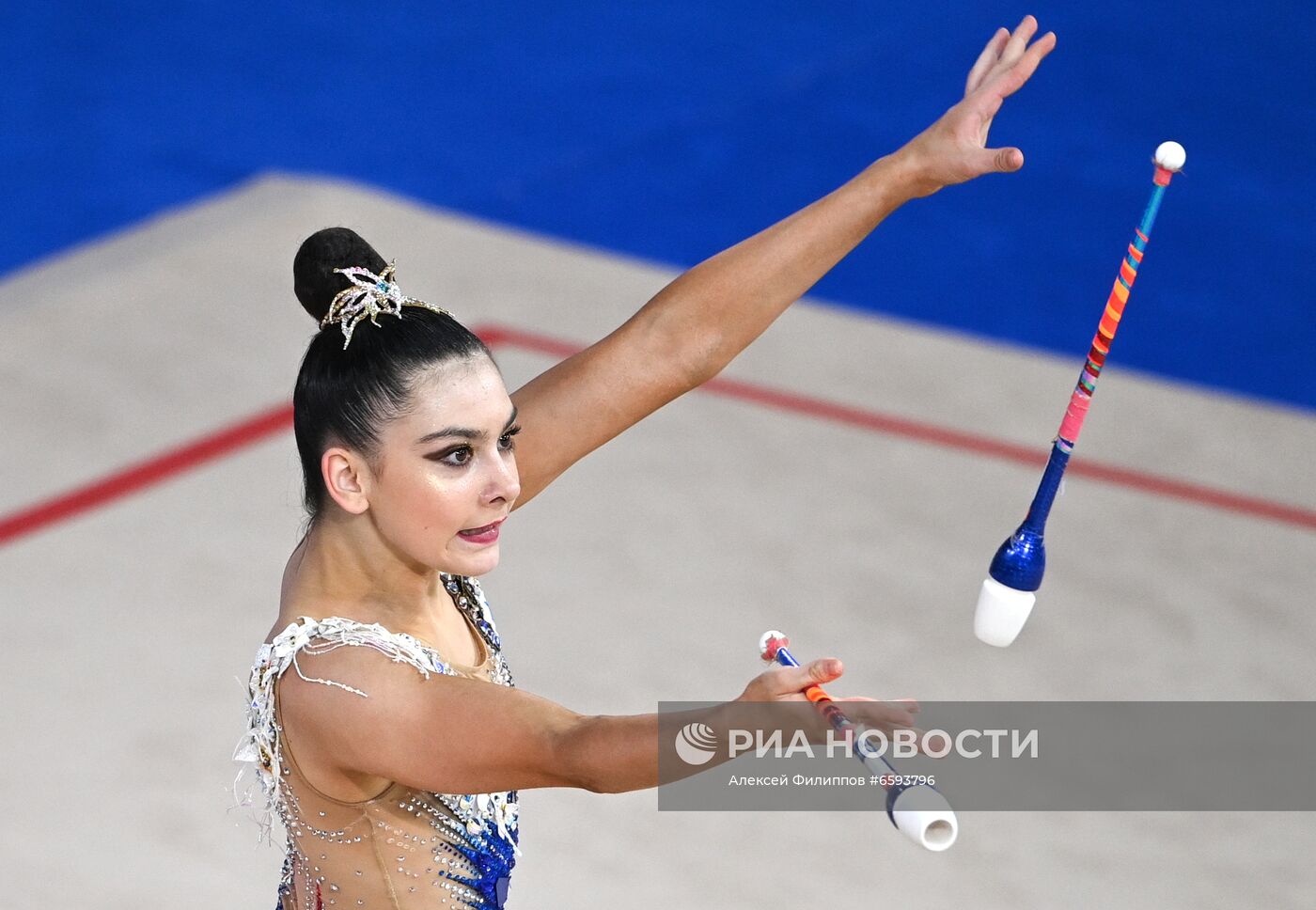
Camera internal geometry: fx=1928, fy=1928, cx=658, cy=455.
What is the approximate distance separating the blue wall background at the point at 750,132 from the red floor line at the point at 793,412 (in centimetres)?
84

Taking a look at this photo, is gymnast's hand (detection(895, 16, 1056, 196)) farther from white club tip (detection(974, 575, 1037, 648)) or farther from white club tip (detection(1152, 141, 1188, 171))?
white club tip (detection(974, 575, 1037, 648))

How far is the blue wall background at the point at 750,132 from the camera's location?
275 inches

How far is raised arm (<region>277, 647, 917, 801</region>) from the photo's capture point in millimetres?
1840

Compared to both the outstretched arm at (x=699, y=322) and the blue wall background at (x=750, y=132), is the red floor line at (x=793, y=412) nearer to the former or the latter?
the blue wall background at (x=750, y=132)

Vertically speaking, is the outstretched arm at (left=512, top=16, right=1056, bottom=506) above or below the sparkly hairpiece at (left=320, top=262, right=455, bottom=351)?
above

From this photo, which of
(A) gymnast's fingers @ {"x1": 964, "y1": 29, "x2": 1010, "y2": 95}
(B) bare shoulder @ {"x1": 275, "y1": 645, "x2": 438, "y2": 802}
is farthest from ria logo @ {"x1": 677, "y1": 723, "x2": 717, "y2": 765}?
(A) gymnast's fingers @ {"x1": 964, "y1": 29, "x2": 1010, "y2": 95}

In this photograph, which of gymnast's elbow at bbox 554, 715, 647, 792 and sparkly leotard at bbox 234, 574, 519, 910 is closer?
gymnast's elbow at bbox 554, 715, 647, 792

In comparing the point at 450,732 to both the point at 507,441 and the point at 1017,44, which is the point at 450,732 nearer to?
the point at 507,441

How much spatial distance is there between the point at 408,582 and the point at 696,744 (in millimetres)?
650

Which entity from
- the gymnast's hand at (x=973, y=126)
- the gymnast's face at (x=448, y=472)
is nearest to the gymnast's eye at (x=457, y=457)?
the gymnast's face at (x=448, y=472)

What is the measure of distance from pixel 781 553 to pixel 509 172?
3005 mm

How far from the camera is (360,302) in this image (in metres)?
2.24

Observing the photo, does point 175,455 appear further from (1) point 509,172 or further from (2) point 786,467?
(1) point 509,172

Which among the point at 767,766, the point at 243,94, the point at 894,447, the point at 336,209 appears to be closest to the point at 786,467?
the point at 894,447
